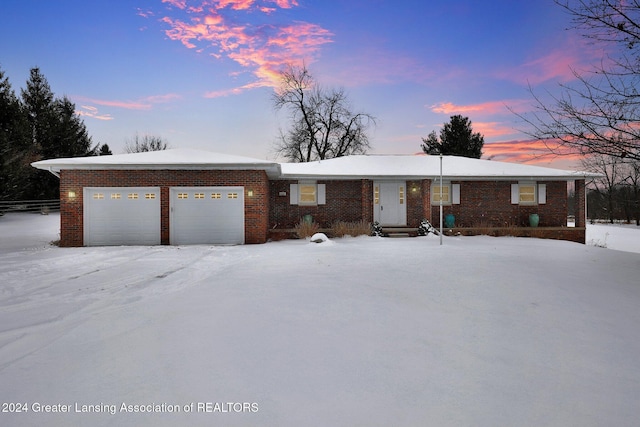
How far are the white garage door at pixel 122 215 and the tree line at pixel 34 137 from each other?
1762 cm

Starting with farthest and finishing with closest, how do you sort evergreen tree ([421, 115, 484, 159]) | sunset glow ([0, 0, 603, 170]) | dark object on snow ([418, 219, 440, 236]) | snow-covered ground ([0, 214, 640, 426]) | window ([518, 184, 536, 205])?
evergreen tree ([421, 115, 484, 159])
window ([518, 184, 536, 205])
dark object on snow ([418, 219, 440, 236])
sunset glow ([0, 0, 603, 170])
snow-covered ground ([0, 214, 640, 426])

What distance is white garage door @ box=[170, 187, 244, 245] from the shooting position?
1297 centimetres

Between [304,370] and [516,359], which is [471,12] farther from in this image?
[304,370]

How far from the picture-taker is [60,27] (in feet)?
47.8

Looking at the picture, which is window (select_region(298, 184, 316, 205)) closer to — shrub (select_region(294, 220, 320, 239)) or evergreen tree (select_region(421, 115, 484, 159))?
shrub (select_region(294, 220, 320, 239))

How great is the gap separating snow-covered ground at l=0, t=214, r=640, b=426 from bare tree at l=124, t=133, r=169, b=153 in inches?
1708

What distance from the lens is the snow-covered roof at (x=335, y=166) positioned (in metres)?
12.6

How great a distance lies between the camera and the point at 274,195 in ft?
54.8

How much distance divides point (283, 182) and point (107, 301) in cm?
1199

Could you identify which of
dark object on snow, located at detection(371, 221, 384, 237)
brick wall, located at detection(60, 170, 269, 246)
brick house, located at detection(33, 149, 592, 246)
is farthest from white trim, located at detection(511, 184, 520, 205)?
brick wall, located at detection(60, 170, 269, 246)

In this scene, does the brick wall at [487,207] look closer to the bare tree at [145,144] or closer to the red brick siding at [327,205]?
the red brick siding at [327,205]

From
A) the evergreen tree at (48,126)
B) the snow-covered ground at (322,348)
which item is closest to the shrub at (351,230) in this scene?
the snow-covered ground at (322,348)

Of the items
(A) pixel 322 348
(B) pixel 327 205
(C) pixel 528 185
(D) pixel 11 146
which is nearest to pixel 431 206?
Result: (C) pixel 528 185

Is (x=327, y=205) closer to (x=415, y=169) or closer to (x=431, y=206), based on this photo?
(x=415, y=169)
